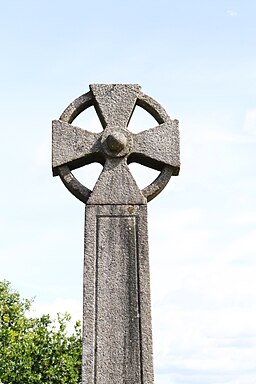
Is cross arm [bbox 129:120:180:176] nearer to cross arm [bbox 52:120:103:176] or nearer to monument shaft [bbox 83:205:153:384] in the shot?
cross arm [bbox 52:120:103:176]

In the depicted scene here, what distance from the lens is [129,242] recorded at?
608cm

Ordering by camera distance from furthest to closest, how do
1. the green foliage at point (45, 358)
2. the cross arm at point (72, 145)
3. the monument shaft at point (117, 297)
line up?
the green foliage at point (45, 358), the cross arm at point (72, 145), the monument shaft at point (117, 297)

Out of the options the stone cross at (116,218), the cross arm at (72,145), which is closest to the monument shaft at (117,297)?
the stone cross at (116,218)

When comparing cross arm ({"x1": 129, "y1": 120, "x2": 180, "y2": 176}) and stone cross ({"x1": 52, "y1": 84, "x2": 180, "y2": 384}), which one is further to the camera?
cross arm ({"x1": 129, "y1": 120, "x2": 180, "y2": 176})

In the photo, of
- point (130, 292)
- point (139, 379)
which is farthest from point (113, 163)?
point (139, 379)

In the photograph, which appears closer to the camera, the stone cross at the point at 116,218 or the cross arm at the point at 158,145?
the stone cross at the point at 116,218

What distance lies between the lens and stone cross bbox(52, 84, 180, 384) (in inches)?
227

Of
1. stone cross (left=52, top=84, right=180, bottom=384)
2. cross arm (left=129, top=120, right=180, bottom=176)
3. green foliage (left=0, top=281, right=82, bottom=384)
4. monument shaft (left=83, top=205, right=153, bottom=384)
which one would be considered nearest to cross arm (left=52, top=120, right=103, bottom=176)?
stone cross (left=52, top=84, right=180, bottom=384)

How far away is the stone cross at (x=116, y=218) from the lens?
18.9 feet

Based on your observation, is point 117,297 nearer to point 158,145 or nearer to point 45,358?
point 158,145

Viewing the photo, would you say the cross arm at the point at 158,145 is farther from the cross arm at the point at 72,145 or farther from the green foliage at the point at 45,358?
the green foliage at the point at 45,358

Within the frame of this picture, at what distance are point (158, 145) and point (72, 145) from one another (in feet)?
2.82

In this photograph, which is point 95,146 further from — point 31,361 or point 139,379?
point 31,361

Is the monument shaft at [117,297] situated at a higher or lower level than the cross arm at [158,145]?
lower
